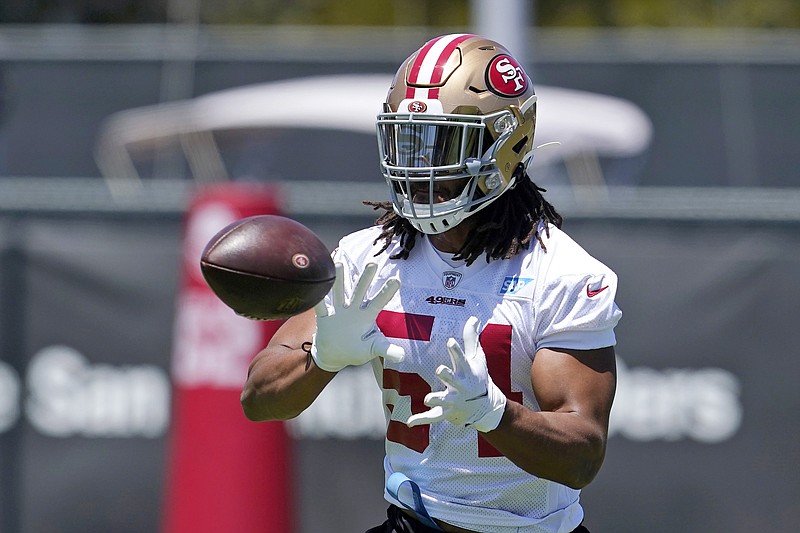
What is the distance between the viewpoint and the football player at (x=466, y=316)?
2.69m

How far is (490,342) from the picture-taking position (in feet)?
9.02

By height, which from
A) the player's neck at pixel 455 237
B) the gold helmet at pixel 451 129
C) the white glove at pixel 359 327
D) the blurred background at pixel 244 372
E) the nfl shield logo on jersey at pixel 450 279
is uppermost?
the gold helmet at pixel 451 129

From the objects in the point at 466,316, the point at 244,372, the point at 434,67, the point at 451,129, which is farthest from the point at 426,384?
the point at 244,372

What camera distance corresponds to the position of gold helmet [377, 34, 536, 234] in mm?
2826

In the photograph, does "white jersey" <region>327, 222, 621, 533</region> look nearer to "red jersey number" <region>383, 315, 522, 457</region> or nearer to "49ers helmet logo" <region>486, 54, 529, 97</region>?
"red jersey number" <region>383, 315, 522, 457</region>

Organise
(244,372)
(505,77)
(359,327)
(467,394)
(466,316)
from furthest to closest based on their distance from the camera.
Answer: (244,372)
(505,77)
(466,316)
(359,327)
(467,394)

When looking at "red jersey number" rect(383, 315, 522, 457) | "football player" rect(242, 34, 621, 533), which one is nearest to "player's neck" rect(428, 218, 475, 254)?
"football player" rect(242, 34, 621, 533)

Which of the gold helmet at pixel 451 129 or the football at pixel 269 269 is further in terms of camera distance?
the gold helmet at pixel 451 129

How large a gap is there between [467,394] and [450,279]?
1.49ft

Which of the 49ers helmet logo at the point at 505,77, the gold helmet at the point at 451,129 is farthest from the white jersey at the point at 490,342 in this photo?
the 49ers helmet logo at the point at 505,77

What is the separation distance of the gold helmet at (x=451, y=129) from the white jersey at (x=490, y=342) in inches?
6.1

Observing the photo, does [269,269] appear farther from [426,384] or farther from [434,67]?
[434,67]

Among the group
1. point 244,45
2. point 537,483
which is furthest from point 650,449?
point 244,45

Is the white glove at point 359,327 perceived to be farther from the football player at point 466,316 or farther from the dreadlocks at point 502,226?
the dreadlocks at point 502,226
